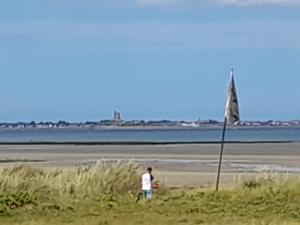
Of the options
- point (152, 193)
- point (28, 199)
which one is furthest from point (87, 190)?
point (28, 199)

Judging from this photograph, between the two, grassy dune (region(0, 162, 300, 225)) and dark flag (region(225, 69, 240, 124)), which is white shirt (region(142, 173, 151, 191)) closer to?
grassy dune (region(0, 162, 300, 225))

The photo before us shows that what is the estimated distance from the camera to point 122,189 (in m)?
28.6

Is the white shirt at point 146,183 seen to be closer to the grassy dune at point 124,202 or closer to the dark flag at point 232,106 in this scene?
the grassy dune at point 124,202

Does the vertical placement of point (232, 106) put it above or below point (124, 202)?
above

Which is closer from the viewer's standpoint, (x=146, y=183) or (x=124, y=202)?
(x=124, y=202)

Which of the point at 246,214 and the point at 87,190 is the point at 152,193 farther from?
the point at 246,214

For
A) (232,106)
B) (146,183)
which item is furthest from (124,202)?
(232,106)

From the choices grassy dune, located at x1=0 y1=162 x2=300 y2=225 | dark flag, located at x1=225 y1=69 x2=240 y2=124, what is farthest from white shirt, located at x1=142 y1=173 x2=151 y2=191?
dark flag, located at x1=225 y1=69 x2=240 y2=124

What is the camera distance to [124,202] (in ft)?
78.9

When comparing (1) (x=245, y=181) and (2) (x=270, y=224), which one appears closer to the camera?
(2) (x=270, y=224)

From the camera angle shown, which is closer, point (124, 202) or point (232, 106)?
point (124, 202)

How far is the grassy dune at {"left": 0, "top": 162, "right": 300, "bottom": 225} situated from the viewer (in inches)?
840

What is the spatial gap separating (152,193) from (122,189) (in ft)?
7.20

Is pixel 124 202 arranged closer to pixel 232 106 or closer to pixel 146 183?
pixel 146 183
